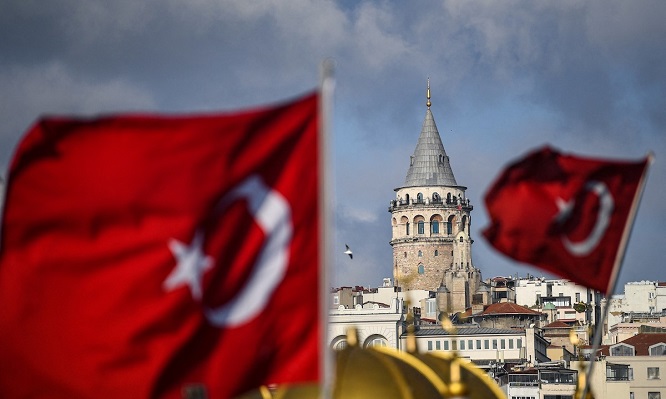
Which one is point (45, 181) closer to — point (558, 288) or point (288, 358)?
point (288, 358)

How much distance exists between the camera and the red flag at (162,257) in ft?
44.9

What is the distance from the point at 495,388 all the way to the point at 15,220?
596 inches

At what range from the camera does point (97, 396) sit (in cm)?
1377

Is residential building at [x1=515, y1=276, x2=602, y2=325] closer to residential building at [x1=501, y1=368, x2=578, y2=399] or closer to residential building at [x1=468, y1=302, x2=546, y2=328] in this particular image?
residential building at [x1=468, y1=302, x2=546, y2=328]

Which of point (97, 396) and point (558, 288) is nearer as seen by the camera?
point (97, 396)

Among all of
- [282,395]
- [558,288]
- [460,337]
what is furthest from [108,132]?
[558,288]

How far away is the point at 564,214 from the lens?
64.2ft

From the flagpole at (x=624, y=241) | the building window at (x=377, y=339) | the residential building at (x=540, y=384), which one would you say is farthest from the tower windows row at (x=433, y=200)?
the flagpole at (x=624, y=241)

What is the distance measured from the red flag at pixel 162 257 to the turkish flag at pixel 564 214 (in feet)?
19.0

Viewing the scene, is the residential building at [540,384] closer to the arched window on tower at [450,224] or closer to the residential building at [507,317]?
the residential building at [507,317]

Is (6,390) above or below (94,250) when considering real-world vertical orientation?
below

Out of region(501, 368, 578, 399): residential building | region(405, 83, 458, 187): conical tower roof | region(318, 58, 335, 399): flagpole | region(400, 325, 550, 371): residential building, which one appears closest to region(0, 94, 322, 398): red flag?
region(318, 58, 335, 399): flagpole

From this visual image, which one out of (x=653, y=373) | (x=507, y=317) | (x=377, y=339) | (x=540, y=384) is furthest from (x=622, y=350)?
(x=507, y=317)

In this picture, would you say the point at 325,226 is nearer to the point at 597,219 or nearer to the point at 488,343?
the point at 597,219
